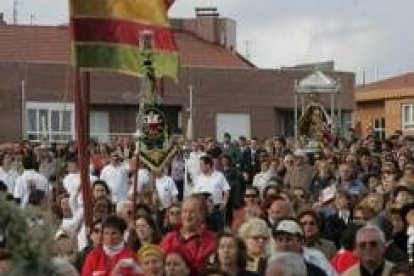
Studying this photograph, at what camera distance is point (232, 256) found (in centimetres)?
814

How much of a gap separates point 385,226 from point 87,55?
3.01 metres

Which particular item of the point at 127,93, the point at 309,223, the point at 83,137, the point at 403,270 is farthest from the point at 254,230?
the point at 127,93

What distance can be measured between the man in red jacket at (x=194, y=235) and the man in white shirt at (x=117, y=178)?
337 inches

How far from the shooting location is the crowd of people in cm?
779

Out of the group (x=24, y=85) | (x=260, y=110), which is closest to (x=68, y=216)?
(x=24, y=85)

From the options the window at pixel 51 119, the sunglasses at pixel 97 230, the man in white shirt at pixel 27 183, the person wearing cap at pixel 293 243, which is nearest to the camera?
the person wearing cap at pixel 293 243

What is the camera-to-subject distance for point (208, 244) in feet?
30.3

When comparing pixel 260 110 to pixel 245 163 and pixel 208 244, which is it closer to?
pixel 245 163

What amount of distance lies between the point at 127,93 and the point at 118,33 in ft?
129

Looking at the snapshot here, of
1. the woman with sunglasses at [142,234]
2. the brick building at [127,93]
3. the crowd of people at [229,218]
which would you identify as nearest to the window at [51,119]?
the brick building at [127,93]

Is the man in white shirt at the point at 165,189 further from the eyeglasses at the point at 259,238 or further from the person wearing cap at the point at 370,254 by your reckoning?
the person wearing cap at the point at 370,254

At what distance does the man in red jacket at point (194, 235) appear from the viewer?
9148mm

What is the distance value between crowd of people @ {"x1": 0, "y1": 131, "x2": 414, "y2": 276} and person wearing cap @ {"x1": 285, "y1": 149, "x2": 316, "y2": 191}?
0.07ft

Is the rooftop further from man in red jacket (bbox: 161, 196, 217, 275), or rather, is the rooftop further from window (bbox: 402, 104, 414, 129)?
man in red jacket (bbox: 161, 196, 217, 275)
